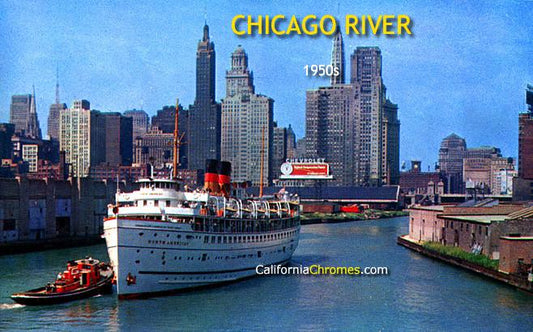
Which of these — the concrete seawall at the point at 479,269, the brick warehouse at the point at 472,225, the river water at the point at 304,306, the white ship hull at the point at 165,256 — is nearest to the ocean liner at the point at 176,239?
the white ship hull at the point at 165,256

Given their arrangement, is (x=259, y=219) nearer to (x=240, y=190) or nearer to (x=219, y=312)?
(x=240, y=190)

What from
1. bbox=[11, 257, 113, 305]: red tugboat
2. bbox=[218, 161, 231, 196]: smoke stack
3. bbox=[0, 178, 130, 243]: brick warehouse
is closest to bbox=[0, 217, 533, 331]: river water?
bbox=[11, 257, 113, 305]: red tugboat

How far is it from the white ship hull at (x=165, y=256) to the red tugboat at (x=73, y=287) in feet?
6.61

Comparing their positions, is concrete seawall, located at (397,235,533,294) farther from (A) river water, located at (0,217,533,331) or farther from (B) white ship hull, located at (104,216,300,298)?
(B) white ship hull, located at (104,216,300,298)

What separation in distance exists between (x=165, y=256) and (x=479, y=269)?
2560 centimetres

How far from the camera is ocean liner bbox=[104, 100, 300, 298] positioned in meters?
43.3

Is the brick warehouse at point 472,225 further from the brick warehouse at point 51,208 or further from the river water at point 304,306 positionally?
the brick warehouse at point 51,208

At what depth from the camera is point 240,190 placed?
62.2m

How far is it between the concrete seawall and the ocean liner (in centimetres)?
1664

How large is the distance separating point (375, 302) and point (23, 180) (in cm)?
4618

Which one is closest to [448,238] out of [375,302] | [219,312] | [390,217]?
[375,302]

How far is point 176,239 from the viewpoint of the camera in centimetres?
4509

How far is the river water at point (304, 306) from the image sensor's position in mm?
38719

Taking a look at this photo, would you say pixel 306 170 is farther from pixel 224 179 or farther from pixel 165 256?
pixel 165 256
